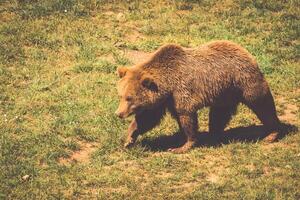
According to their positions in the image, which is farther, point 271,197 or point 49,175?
point 49,175

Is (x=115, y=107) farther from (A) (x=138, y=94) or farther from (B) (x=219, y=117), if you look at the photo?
(B) (x=219, y=117)

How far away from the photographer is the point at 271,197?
7.88m

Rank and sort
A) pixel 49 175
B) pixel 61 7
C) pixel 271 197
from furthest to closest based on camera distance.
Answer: pixel 61 7 → pixel 49 175 → pixel 271 197

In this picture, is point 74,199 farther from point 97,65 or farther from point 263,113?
point 97,65

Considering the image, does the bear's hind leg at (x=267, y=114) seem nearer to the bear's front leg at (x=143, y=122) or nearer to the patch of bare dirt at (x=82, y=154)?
the bear's front leg at (x=143, y=122)

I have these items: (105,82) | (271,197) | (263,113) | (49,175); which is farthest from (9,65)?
(271,197)

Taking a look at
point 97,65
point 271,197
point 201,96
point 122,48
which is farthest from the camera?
point 122,48

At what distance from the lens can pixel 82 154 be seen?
30.4 feet

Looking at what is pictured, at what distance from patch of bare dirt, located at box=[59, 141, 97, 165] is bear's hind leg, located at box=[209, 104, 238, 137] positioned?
1.92 metres

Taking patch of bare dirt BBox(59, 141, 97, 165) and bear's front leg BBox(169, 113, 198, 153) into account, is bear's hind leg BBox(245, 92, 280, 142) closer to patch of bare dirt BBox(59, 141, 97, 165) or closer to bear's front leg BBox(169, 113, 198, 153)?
bear's front leg BBox(169, 113, 198, 153)

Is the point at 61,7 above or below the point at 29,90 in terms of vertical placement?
above

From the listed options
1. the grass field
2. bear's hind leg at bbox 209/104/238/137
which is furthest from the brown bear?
the grass field

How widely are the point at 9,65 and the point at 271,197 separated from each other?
6.53 metres

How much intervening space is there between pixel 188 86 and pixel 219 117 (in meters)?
0.94
